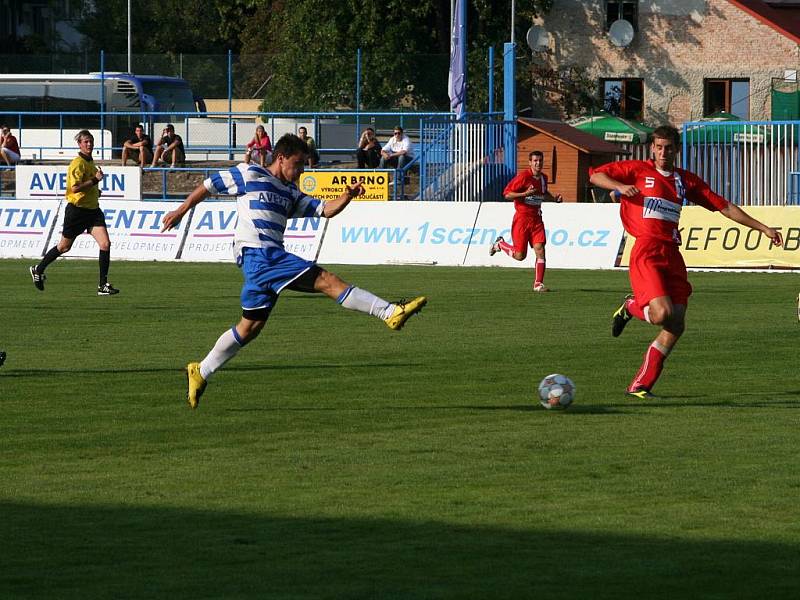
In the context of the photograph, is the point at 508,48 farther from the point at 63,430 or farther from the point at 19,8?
the point at 19,8

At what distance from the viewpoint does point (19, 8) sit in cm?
8275

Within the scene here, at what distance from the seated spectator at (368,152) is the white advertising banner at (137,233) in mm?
5949

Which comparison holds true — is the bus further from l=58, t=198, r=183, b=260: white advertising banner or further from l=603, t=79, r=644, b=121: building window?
l=603, t=79, r=644, b=121: building window

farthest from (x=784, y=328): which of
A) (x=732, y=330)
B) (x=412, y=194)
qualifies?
(x=412, y=194)

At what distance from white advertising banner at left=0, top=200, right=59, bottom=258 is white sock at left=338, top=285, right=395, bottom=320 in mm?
21189

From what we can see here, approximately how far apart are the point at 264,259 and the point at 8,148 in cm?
2905

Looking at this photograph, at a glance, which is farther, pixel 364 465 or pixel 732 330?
pixel 732 330

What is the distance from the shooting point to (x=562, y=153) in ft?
129

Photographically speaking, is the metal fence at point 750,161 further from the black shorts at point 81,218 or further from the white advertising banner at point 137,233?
the black shorts at point 81,218

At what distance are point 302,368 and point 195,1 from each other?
62.4 metres

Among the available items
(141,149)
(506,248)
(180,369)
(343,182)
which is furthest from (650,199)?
(141,149)

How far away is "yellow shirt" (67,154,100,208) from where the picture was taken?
69.3 ft

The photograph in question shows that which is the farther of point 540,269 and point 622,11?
point 622,11

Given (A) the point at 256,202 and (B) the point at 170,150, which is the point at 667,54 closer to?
(B) the point at 170,150
